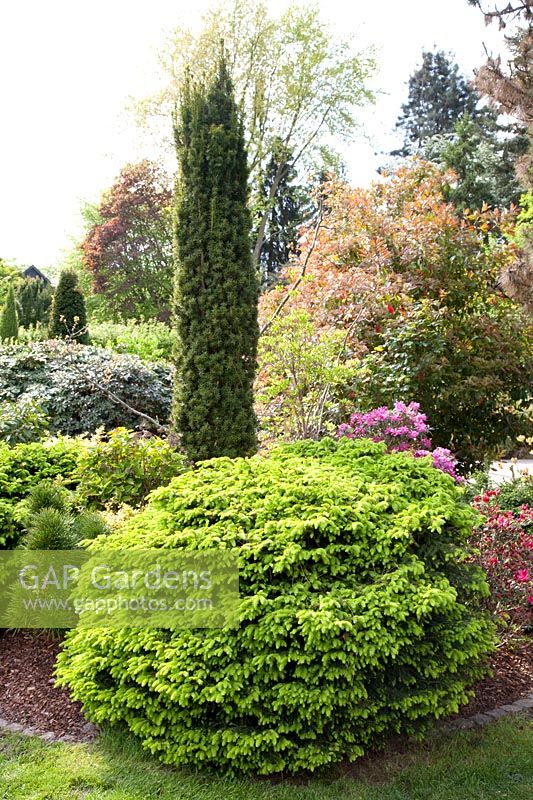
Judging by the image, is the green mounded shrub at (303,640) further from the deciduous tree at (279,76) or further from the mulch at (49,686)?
the deciduous tree at (279,76)

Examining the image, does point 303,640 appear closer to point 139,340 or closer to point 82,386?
point 82,386

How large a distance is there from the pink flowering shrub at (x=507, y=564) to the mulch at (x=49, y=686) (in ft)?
0.77

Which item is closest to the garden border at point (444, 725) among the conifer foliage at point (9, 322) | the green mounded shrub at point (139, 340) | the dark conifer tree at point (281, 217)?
the green mounded shrub at point (139, 340)

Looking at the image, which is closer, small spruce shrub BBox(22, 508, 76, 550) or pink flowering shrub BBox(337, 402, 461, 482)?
small spruce shrub BBox(22, 508, 76, 550)

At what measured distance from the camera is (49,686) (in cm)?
363

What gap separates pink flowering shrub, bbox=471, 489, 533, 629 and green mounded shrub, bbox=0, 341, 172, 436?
552 centimetres

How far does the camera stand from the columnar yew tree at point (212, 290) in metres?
6.20

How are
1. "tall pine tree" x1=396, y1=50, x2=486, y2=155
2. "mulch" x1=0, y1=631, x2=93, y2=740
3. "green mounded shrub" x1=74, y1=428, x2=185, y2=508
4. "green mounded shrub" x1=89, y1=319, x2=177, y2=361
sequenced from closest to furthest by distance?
"mulch" x1=0, y1=631, x2=93, y2=740, "green mounded shrub" x1=74, y1=428, x2=185, y2=508, "green mounded shrub" x1=89, y1=319, x2=177, y2=361, "tall pine tree" x1=396, y1=50, x2=486, y2=155

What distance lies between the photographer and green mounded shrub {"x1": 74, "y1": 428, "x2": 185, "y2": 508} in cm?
502

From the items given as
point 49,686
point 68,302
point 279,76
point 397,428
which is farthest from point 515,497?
point 279,76

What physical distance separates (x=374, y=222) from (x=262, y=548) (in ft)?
21.2

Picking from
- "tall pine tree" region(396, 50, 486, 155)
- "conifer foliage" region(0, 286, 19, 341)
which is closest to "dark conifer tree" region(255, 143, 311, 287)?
"tall pine tree" region(396, 50, 486, 155)

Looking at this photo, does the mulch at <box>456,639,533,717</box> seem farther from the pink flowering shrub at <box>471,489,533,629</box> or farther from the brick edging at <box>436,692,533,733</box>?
the pink flowering shrub at <box>471,489,533,629</box>

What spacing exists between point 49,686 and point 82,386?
632cm
